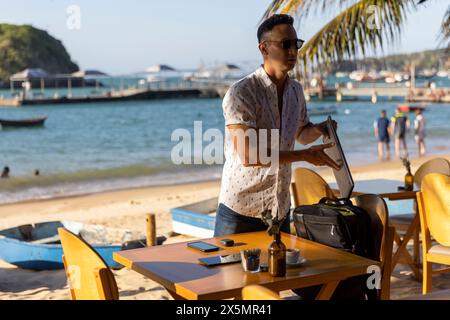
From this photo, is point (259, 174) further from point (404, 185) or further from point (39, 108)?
point (39, 108)

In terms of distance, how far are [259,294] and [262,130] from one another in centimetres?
125

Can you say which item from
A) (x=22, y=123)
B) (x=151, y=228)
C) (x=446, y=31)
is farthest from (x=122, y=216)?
(x=22, y=123)

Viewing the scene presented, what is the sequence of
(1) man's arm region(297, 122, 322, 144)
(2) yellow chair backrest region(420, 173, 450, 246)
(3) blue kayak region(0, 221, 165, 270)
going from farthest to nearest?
(3) blue kayak region(0, 221, 165, 270)
(2) yellow chair backrest region(420, 173, 450, 246)
(1) man's arm region(297, 122, 322, 144)

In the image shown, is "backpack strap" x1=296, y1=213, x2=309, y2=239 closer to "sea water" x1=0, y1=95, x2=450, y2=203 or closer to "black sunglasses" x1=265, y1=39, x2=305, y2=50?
"black sunglasses" x1=265, y1=39, x2=305, y2=50

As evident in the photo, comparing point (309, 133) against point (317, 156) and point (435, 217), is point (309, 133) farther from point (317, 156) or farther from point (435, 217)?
point (435, 217)

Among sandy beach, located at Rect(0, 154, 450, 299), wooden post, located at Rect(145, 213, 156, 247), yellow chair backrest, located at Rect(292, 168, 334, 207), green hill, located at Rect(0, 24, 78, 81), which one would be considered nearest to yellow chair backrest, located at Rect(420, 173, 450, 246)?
yellow chair backrest, located at Rect(292, 168, 334, 207)

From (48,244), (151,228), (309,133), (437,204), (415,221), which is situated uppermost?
(309,133)

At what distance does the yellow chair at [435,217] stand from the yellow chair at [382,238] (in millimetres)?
1005

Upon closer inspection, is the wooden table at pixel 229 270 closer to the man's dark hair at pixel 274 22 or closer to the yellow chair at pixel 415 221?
the man's dark hair at pixel 274 22

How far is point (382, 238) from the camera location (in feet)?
10.5

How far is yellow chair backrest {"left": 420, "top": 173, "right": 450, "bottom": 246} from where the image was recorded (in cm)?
418

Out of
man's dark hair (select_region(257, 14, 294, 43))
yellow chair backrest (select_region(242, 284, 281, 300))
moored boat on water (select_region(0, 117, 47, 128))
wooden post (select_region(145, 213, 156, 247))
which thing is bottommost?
moored boat on water (select_region(0, 117, 47, 128))

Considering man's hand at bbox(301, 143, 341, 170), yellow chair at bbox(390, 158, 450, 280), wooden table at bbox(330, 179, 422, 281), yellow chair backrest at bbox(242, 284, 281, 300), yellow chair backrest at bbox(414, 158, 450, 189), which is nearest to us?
yellow chair backrest at bbox(242, 284, 281, 300)

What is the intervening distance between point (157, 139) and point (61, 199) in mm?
20863
